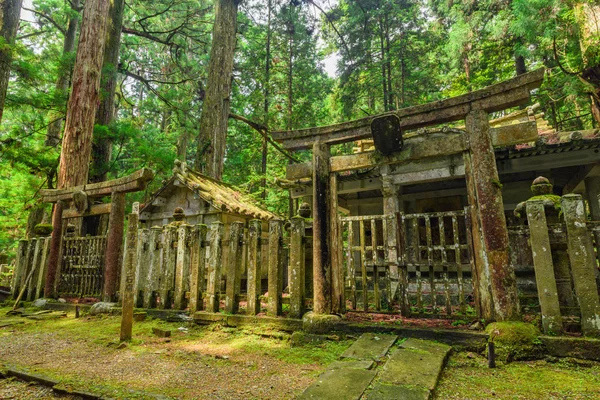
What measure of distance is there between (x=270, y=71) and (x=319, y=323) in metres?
18.0

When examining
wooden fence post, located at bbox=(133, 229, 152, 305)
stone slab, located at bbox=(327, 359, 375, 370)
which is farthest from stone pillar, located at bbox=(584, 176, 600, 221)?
wooden fence post, located at bbox=(133, 229, 152, 305)

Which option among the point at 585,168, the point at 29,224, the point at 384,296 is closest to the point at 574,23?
the point at 585,168

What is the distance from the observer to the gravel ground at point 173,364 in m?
3.03

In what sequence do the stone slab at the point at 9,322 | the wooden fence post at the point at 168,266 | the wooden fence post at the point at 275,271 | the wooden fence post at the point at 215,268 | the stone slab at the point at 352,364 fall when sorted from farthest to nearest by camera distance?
1. the wooden fence post at the point at 168,266
2. the stone slab at the point at 9,322
3. the wooden fence post at the point at 215,268
4. the wooden fence post at the point at 275,271
5. the stone slab at the point at 352,364

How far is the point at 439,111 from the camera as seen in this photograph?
4750 mm

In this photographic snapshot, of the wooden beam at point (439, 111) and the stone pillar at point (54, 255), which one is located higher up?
the wooden beam at point (439, 111)

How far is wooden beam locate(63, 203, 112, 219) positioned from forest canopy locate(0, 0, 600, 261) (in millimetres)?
3021

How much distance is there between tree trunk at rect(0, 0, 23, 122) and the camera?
844 cm

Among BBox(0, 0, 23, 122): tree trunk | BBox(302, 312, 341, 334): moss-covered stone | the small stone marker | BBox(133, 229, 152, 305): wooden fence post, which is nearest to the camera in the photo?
BBox(302, 312, 341, 334): moss-covered stone

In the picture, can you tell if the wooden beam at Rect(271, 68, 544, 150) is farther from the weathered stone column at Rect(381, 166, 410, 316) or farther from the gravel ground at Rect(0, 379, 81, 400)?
the gravel ground at Rect(0, 379, 81, 400)

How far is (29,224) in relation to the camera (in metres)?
A: 13.9

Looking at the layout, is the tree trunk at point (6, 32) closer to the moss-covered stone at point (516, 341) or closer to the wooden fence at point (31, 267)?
the wooden fence at point (31, 267)

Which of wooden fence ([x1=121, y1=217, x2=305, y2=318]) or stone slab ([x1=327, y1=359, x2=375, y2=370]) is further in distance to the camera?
wooden fence ([x1=121, y1=217, x2=305, y2=318])

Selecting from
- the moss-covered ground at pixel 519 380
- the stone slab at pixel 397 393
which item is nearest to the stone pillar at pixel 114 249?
the stone slab at pixel 397 393
